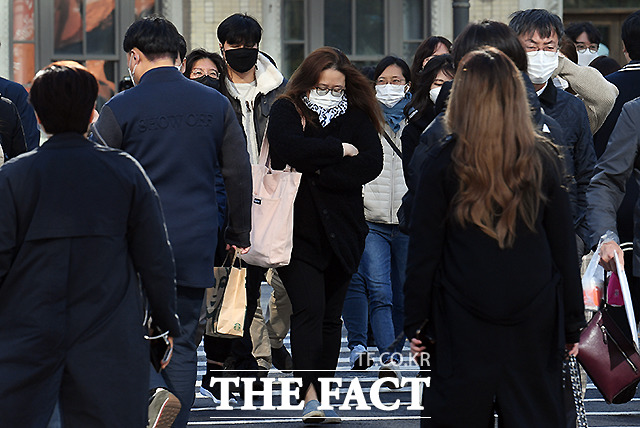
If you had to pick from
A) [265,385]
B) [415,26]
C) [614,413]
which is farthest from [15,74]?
[614,413]

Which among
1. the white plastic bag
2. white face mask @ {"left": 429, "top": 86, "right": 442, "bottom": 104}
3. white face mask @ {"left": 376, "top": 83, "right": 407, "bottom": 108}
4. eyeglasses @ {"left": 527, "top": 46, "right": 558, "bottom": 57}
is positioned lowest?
the white plastic bag

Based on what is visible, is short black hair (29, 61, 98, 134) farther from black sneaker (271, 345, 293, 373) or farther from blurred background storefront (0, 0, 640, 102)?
blurred background storefront (0, 0, 640, 102)

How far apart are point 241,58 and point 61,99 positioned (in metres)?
3.34

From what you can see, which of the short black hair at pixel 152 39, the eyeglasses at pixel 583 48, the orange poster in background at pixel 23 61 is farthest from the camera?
the orange poster in background at pixel 23 61

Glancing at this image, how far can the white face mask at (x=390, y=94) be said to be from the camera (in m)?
9.12

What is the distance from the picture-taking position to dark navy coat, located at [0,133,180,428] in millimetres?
4660

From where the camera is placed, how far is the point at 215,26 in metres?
17.0

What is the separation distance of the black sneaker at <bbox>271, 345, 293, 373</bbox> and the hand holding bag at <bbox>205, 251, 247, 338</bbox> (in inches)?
49.0

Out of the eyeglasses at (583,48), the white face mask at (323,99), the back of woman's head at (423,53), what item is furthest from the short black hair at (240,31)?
the eyeglasses at (583,48)

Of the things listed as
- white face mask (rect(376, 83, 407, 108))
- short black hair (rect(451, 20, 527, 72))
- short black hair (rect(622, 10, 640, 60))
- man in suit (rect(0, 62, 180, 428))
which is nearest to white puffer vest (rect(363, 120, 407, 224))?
white face mask (rect(376, 83, 407, 108))

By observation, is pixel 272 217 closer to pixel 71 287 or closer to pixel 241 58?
pixel 241 58

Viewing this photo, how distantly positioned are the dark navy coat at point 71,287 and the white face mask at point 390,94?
14.6 ft

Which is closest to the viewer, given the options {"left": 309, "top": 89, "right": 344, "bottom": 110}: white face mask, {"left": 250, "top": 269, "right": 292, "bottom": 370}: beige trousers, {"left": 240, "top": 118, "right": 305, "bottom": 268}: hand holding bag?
{"left": 240, "top": 118, "right": 305, "bottom": 268}: hand holding bag

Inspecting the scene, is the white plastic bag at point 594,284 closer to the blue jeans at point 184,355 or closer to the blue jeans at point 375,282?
the blue jeans at point 184,355
